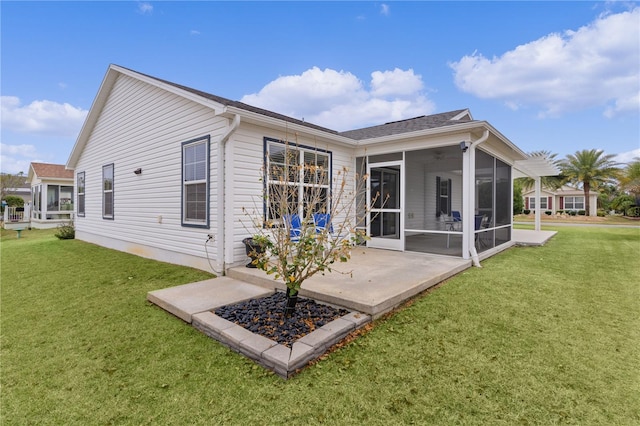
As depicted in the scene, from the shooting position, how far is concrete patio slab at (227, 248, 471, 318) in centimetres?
393

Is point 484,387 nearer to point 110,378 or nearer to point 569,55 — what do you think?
point 110,378

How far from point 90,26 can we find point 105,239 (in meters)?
7.53

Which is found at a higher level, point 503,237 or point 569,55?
point 569,55

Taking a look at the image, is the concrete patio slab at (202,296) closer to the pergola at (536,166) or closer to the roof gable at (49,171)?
the pergola at (536,166)

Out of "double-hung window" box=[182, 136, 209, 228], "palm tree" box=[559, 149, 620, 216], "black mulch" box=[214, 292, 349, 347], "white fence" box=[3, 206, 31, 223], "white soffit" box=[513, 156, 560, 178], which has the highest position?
"palm tree" box=[559, 149, 620, 216]

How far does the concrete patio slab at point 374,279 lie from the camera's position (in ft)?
12.9

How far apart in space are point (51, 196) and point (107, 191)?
41.0 ft

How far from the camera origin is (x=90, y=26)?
10555mm

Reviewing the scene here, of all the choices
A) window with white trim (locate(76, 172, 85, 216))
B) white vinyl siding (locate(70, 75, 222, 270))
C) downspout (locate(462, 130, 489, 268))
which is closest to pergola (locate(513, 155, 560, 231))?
downspout (locate(462, 130, 489, 268))

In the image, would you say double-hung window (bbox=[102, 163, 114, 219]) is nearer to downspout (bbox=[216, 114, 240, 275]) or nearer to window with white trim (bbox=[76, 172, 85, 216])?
window with white trim (bbox=[76, 172, 85, 216])

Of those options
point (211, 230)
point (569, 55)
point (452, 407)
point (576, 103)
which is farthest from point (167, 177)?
point (576, 103)

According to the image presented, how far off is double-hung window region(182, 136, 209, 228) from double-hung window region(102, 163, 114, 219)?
4813mm

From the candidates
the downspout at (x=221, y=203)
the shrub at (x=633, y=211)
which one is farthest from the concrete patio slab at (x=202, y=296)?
the shrub at (x=633, y=211)

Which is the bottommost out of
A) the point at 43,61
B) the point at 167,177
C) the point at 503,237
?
the point at 503,237
